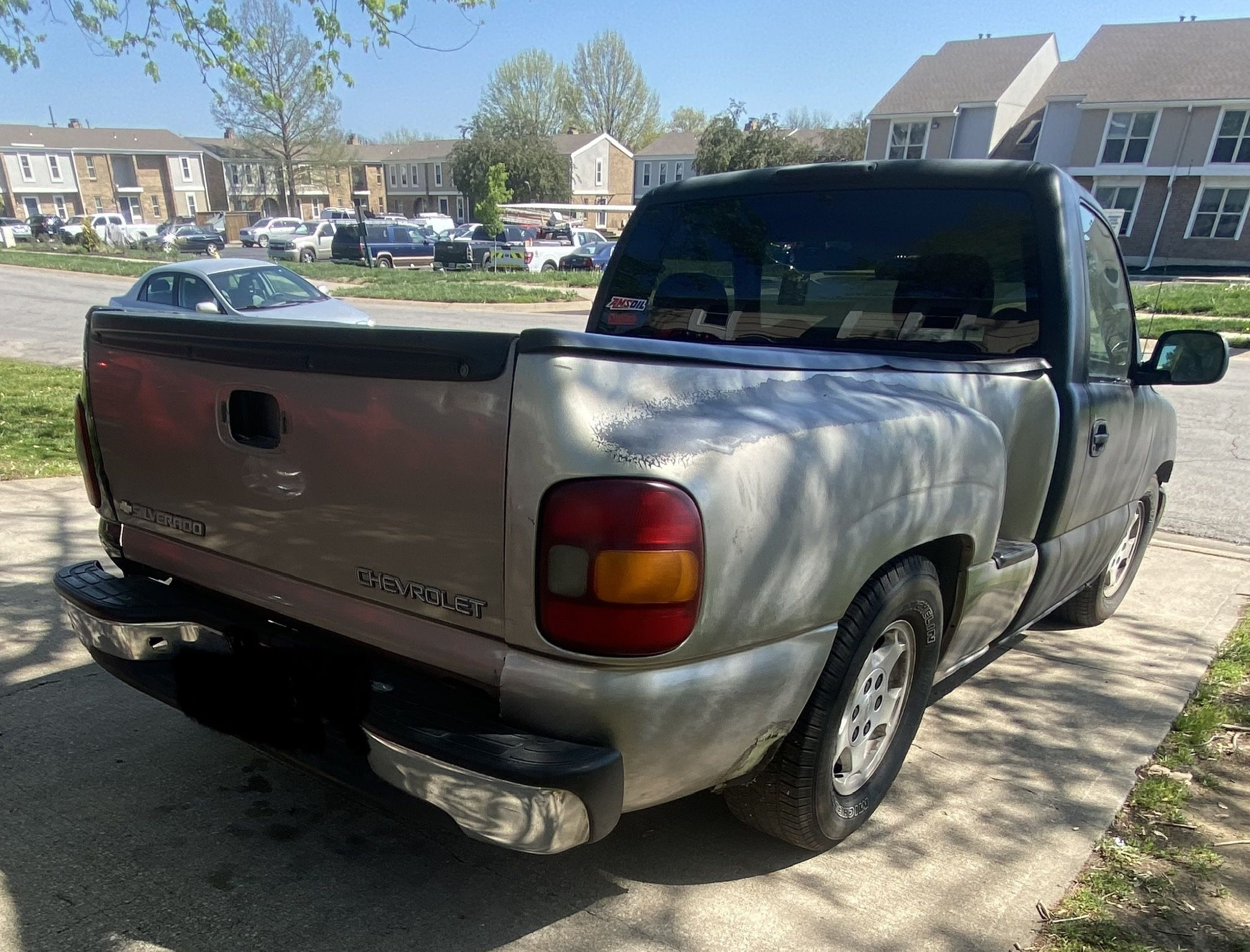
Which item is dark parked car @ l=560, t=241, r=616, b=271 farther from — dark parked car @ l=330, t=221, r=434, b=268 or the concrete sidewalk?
the concrete sidewalk

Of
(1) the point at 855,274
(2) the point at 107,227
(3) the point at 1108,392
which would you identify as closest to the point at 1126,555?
(3) the point at 1108,392

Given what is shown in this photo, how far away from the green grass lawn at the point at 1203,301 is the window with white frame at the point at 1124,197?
1536cm

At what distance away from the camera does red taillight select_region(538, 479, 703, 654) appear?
1.73m

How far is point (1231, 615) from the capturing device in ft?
14.7

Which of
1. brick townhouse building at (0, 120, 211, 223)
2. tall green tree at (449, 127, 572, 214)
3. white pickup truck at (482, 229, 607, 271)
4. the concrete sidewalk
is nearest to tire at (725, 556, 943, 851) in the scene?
the concrete sidewalk

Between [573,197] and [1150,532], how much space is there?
63809 mm

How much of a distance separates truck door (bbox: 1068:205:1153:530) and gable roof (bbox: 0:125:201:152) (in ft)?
287

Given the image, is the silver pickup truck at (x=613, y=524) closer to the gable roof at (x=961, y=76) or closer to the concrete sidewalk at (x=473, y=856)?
the concrete sidewalk at (x=473, y=856)

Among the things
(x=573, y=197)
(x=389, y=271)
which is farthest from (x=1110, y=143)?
(x=573, y=197)

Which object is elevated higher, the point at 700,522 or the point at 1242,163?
the point at 1242,163

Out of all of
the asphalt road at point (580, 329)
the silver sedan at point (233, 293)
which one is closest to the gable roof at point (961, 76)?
the asphalt road at point (580, 329)

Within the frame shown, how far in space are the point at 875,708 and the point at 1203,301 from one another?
23223 mm

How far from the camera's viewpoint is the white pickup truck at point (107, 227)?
4669cm

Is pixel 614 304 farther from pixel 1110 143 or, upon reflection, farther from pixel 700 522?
pixel 1110 143
